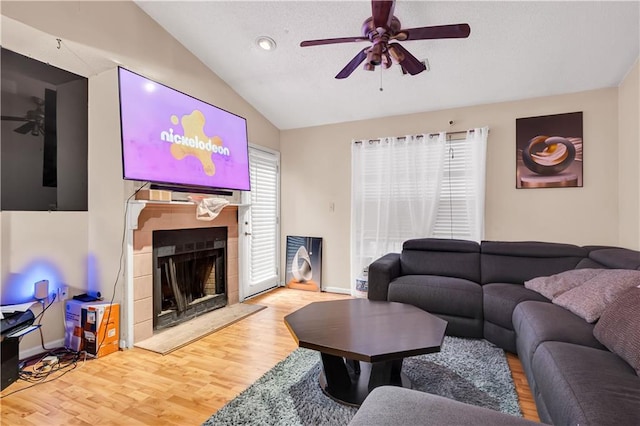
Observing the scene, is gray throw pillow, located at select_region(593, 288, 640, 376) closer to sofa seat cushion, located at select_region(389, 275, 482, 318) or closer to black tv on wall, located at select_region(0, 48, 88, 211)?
sofa seat cushion, located at select_region(389, 275, 482, 318)

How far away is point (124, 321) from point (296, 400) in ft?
5.65

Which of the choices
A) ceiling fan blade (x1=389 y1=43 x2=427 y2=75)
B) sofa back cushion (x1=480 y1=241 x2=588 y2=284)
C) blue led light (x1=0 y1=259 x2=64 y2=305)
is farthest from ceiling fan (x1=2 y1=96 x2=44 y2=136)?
sofa back cushion (x1=480 y1=241 x2=588 y2=284)

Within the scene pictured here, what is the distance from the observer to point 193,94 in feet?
11.0

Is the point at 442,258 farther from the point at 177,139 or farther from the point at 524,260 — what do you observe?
the point at 177,139

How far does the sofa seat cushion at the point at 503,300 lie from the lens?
244 centimetres

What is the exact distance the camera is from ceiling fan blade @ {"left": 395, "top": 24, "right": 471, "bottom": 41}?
1999mm

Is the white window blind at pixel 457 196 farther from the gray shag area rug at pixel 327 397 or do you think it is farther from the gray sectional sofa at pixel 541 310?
the gray shag area rug at pixel 327 397

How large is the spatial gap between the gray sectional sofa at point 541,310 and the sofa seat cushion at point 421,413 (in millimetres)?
39

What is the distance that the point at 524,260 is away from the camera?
2998 mm

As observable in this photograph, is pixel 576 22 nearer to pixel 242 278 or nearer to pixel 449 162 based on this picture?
pixel 449 162

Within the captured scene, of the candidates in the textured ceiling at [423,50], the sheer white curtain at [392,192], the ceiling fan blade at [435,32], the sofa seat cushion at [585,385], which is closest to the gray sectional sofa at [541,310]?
the sofa seat cushion at [585,385]

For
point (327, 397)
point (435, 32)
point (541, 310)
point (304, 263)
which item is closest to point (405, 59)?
point (435, 32)

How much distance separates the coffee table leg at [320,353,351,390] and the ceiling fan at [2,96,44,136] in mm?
2781

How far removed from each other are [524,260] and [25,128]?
442 centimetres
